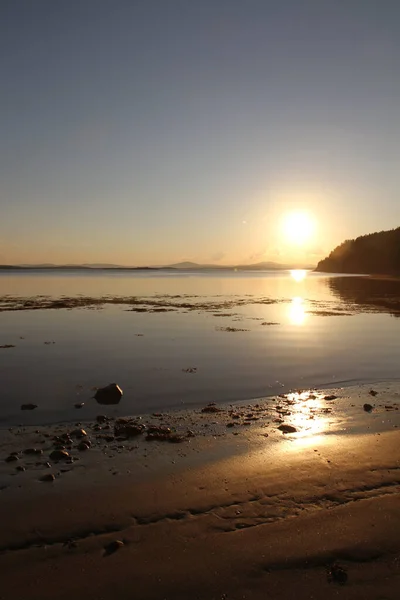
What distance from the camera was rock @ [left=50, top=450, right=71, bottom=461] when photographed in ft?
27.8

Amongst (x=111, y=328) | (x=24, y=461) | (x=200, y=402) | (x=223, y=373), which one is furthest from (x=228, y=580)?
(x=111, y=328)

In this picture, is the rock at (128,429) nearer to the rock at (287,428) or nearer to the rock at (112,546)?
the rock at (287,428)

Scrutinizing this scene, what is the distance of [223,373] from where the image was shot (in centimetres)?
1625

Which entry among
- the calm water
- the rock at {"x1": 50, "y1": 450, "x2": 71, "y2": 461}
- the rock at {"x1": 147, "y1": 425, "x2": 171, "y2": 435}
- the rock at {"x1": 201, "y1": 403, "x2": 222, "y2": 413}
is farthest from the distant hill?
the rock at {"x1": 50, "y1": 450, "x2": 71, "y2": 461}

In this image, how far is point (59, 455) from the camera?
8539 mm

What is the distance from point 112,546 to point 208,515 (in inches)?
58.9

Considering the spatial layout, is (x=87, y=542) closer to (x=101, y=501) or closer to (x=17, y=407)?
(x=101, y=501)

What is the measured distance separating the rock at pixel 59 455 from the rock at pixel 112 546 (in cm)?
316

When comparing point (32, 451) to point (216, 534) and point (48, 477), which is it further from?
point (216, 534)

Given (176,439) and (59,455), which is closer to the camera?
(59,455)

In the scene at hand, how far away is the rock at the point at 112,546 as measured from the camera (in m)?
5.53

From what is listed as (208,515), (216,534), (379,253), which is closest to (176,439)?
(208,515)

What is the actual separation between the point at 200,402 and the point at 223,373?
3.68 metres

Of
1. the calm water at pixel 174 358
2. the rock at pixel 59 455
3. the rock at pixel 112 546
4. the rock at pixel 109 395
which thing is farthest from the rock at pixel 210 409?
the rock at pixel 112 546
